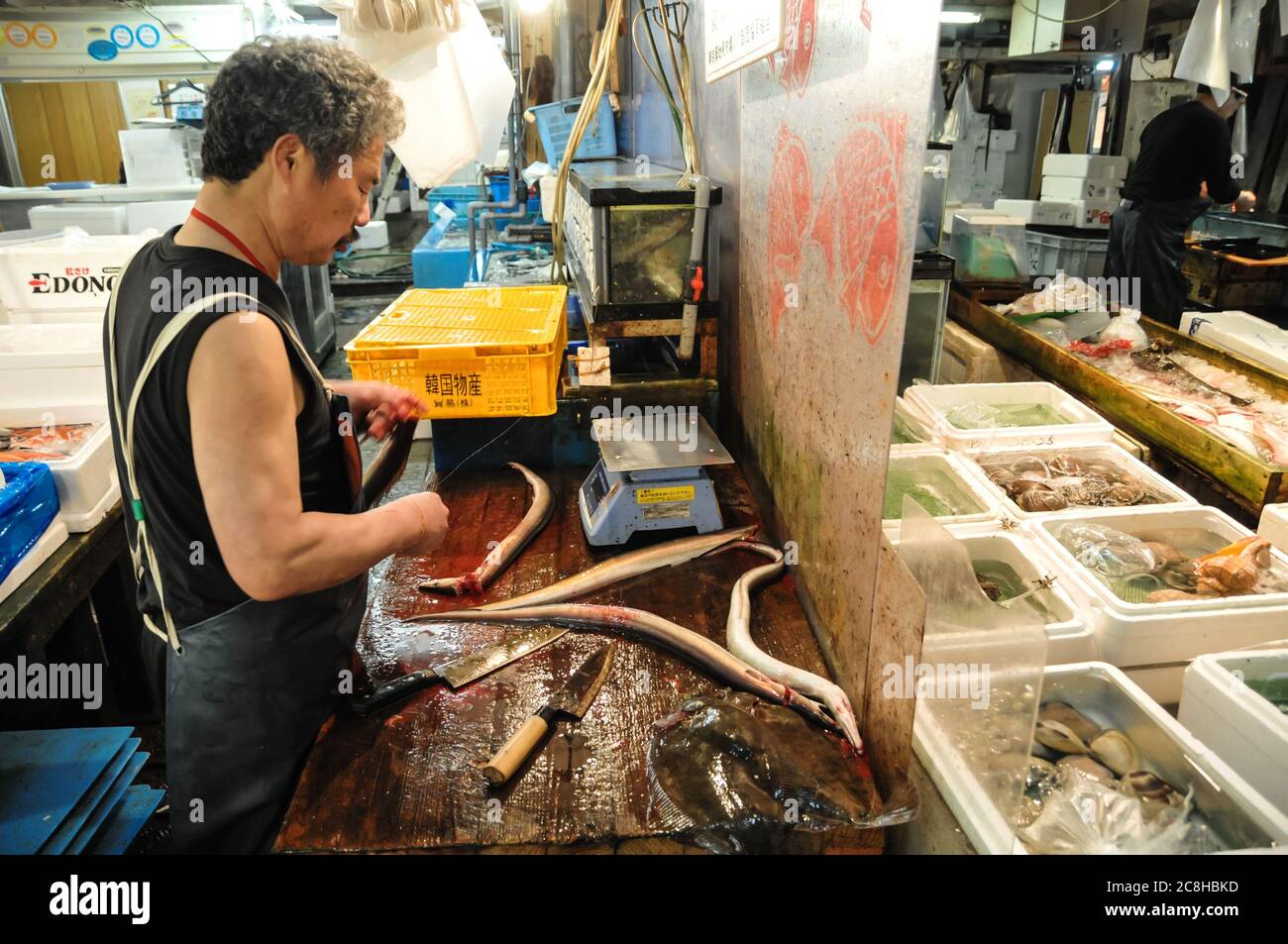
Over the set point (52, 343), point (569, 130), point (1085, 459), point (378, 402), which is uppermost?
point (569, 130)

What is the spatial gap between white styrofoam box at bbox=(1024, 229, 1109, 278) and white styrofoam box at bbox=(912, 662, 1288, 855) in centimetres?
664

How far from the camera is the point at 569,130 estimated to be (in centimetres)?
607

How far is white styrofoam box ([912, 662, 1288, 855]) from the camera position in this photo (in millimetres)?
1790

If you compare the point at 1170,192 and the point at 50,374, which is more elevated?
the point at 1170,192

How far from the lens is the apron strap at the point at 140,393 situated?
1.52 meters

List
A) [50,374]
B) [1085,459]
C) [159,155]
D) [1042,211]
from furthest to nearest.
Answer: [1042,211] → [159,155] → [1085,459] → [50,374]

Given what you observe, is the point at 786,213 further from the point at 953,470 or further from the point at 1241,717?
the point at 1241,717

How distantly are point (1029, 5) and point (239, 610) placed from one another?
22.1 feet

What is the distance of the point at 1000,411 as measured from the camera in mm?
3936

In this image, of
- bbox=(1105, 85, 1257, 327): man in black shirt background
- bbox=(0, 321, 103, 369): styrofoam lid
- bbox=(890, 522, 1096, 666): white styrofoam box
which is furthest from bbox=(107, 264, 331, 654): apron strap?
bbox=(1105, 85, 1257, 327): man in black shirt background

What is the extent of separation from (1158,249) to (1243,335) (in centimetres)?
224

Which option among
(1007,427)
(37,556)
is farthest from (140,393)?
(1007,427)
